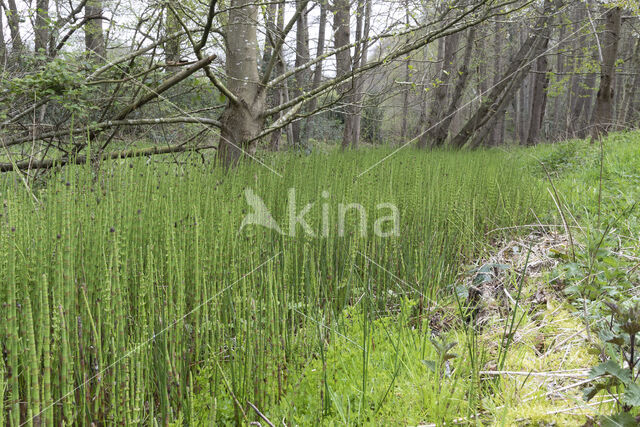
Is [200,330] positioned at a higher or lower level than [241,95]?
lower

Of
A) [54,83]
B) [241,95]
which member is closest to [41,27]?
[54,83]

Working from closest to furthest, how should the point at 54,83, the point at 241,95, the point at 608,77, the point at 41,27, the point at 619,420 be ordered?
the point at 619,420 < the point at 54,83 < the point at 41,27 < the point at 241,95 < the point at 608,77

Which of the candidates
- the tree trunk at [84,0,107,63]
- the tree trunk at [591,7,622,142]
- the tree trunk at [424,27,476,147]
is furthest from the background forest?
the tree trunk at [591,7,622,142]

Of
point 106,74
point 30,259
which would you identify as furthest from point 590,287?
point 106,74

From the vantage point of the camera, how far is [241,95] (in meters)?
3.42

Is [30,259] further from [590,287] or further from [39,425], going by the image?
[590,287]

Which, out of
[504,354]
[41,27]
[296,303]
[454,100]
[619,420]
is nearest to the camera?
[619,420]

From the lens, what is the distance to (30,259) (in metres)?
1.39

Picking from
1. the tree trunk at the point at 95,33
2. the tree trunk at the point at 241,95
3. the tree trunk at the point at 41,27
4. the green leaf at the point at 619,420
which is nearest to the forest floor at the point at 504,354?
the green leaf at the point at 619,420

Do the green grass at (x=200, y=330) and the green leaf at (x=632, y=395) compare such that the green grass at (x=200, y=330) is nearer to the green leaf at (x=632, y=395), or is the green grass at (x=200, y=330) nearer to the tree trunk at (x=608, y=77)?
the green leaf at (x=632, y=395)

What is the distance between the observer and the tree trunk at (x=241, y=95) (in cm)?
341

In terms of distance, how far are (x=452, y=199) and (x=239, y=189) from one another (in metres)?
1.35

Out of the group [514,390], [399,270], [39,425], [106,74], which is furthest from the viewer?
[106,74]

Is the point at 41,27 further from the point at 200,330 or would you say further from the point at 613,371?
the point at 613,371
